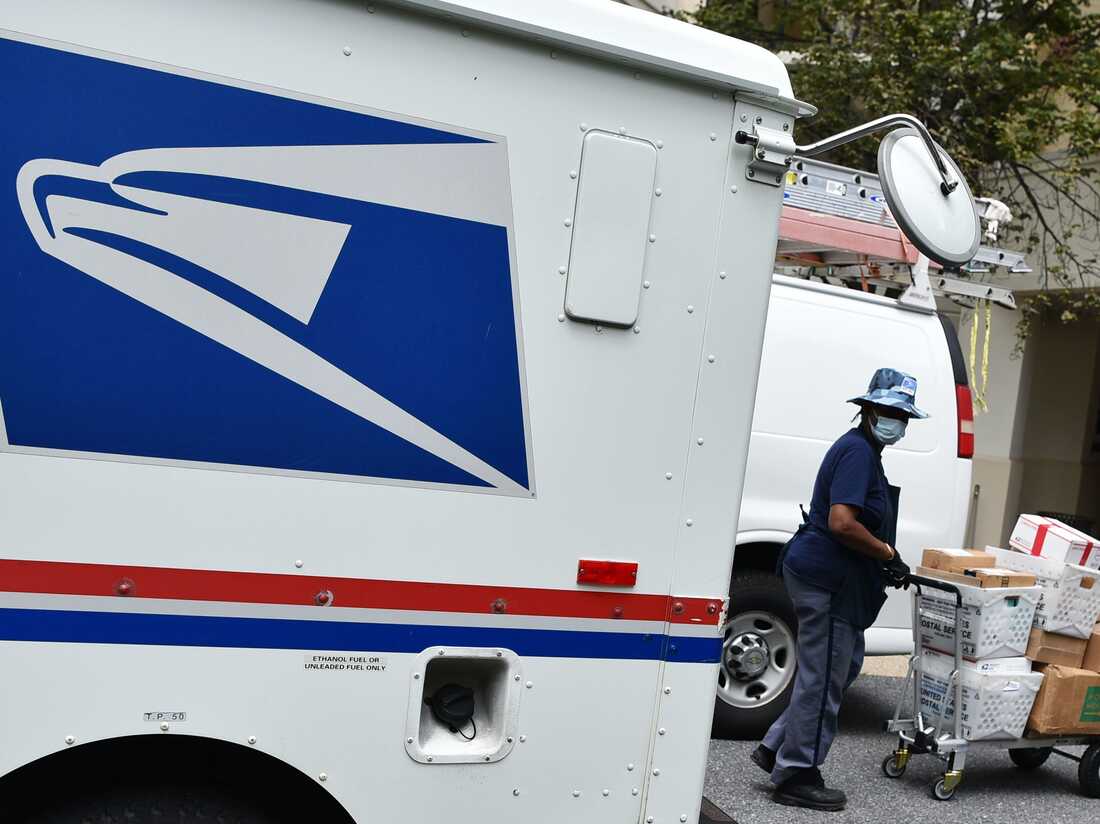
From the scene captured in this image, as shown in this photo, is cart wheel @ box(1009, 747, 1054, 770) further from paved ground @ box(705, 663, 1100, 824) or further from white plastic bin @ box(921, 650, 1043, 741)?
white plastic bin @ box(921, 650, 1043, 741)

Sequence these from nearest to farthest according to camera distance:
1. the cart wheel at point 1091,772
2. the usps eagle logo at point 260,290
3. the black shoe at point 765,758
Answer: the usps eagle logo at point 260,290 < the black shoe at point 765,758 < the cart wheel at point 1091,772

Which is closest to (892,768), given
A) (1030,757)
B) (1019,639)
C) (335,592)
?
(1019,639)

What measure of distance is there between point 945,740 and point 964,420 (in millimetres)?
2040

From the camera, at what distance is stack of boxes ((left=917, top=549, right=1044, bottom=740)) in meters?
5.93

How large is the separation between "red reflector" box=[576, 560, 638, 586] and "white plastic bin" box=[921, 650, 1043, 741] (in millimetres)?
3455

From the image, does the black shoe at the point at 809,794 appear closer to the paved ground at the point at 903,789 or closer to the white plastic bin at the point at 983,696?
the paved ground at the point at 903,789

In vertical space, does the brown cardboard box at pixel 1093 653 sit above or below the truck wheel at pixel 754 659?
above

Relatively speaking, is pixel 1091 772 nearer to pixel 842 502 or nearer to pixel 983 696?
pixel 983 696

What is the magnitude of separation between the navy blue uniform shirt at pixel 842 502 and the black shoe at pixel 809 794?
0.92 m

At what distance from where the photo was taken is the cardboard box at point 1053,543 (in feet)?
20.5

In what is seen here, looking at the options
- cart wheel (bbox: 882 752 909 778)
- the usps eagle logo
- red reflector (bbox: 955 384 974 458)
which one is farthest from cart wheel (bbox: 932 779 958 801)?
the usps eagle logo

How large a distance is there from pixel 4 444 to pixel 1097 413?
647 inches

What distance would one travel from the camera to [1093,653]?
6219mm

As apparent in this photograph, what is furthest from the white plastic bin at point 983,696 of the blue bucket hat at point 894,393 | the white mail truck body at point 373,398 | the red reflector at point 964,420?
the white mail truck body at point 373,398
